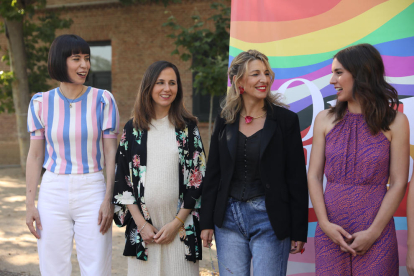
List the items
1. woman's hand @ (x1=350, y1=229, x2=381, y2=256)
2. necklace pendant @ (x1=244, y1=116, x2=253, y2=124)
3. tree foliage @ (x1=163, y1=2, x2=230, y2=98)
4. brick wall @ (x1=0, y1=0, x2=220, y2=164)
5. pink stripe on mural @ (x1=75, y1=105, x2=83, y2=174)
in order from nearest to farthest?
woman's hand @ (x1=350, y1=229, x2=381, y2=256), necklace pendant @ (x1=244, y1=116, x2=253, y2=124), pink stripe on mural @ (x1=75, y1=105, x2=83, y2=174), tree foliage @ (x1=163, y1=2, x2=230, y2=98), brick wall @ (x1=0, y1=0, x2=220, y2=164)

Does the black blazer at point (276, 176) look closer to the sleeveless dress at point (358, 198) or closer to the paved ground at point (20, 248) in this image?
A: the sleeveless dress at point (358, 198)

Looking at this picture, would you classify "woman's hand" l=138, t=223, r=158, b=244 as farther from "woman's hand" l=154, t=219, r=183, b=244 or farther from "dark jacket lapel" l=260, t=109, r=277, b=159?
"dark jacket lapel" l=260, t=109, r=277, b=159

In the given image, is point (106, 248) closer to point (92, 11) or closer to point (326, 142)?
point (326, 142)

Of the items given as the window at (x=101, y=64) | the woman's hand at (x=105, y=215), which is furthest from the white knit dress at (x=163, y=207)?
the window at (x=101, y=64)

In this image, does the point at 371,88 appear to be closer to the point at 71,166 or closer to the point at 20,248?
the point at 71,166

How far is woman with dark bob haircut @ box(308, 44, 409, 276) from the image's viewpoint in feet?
6.58

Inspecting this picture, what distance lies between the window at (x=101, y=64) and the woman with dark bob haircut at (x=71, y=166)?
10.8 m

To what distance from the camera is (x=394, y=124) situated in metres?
2.07

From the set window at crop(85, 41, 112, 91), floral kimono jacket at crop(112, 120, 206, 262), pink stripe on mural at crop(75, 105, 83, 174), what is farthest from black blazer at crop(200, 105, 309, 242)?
window at crop(85, 41, 112, 91)

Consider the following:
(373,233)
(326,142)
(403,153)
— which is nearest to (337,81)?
(326,142)

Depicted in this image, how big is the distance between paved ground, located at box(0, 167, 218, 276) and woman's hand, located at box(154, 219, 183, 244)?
1.89m

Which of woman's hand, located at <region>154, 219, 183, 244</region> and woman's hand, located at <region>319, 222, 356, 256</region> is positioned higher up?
woman's hand, located at <region>319, 222, 356, 256</region>

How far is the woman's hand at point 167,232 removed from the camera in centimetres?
242

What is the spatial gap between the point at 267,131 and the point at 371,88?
0.61 metres
